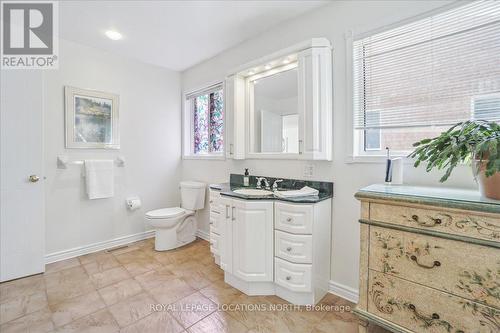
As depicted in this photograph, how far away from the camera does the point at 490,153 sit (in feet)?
3.57

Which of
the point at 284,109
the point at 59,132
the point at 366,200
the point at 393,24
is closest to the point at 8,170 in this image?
the point at 59,132

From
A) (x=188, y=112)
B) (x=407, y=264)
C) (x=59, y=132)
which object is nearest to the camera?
(x=407, y=264)

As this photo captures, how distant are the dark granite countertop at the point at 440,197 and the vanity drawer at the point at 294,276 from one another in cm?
77

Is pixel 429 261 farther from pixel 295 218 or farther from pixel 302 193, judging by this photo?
pixel 302 193

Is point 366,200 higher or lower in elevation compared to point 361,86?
lower

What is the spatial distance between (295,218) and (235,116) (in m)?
1.36

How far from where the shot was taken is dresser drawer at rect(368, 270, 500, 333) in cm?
110

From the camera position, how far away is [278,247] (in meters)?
1.91

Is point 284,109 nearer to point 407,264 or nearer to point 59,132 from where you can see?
point 407,264

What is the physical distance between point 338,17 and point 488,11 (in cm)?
94

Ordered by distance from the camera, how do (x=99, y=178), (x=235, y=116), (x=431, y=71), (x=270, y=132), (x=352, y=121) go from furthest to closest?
(x=99, y=178)
(x=235, y=116)
(x=270, y=132)
(x=352, y=121)
(x=431, y=71)

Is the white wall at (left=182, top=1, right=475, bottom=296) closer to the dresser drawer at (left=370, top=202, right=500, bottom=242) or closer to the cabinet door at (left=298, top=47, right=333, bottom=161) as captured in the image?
the cabinet door at (left=298, top=47, right=333, bottom=161)

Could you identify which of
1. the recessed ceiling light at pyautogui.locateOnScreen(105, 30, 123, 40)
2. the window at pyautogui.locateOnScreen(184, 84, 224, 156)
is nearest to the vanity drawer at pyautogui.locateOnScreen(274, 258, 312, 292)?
the window at pyautogui.locateOnScreen(184, 84, 224, 156)

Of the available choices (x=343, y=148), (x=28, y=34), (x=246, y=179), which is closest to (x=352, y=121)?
(x=343, y=148)
